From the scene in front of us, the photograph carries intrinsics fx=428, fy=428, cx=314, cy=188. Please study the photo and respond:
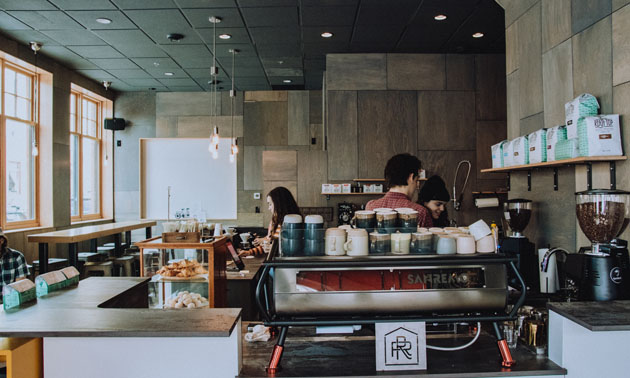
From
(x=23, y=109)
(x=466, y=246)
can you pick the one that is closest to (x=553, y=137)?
(x=466, y=246)

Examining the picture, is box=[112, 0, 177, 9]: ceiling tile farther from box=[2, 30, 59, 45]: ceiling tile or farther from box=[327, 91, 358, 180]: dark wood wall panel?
box=[327, 91, 358, 180]: dark wood wall panel

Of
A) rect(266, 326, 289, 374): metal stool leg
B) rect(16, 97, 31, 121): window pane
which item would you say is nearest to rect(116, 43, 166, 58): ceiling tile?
rect(16, 97, 31, 121): window pane

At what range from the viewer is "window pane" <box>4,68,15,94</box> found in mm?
5859

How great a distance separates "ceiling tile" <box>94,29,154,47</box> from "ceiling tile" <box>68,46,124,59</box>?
30cm

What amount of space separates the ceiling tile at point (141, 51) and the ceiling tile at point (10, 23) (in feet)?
3.46

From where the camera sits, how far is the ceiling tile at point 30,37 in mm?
5258

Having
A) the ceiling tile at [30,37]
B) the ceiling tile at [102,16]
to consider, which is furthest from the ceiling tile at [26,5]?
the ceiling tile at [30,37]

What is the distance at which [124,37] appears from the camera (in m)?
5.35

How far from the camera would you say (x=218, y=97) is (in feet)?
27.0

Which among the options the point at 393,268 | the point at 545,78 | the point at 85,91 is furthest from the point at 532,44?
the point at 85,91

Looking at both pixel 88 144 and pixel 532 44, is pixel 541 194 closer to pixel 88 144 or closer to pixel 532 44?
pixel 532 44

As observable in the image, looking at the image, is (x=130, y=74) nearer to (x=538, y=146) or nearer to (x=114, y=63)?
(x=114, y=63)

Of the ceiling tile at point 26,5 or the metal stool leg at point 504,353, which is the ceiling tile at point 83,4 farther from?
the metal stool leg at point 504,353

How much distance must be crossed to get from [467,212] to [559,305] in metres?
4.59
